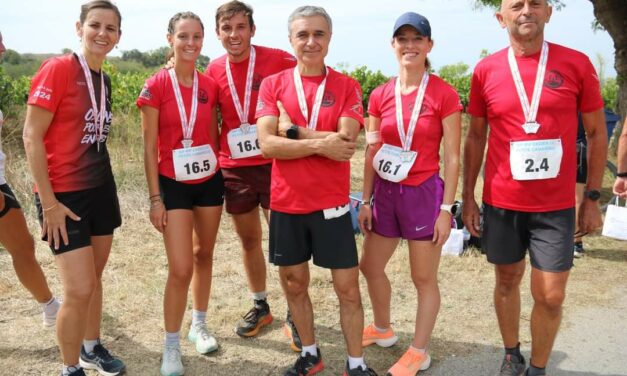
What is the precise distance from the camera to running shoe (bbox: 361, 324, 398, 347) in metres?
3.87

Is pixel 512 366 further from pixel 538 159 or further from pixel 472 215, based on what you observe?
pixel 538 159

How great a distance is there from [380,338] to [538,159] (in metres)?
1.68

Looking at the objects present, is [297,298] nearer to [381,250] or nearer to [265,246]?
[381,250]

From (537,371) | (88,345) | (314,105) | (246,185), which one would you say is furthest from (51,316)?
(537,371)

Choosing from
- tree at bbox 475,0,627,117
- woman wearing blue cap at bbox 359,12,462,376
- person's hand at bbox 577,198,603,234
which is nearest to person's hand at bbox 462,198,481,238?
woman wearing blue cap at bbox 359,12,462,376

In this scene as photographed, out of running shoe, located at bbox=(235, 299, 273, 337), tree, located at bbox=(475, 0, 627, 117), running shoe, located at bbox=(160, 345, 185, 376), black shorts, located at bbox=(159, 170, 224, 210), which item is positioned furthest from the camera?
tree, located at bbox=(475, 0, 627, 117)

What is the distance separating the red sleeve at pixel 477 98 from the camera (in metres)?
3.20

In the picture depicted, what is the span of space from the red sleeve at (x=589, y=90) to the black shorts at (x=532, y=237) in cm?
57

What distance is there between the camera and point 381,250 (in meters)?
3.52

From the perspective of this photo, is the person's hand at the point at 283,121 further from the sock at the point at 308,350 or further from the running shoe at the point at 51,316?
the running shoe at the point at 51,316

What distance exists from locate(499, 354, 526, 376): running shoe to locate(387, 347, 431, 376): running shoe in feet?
1.57

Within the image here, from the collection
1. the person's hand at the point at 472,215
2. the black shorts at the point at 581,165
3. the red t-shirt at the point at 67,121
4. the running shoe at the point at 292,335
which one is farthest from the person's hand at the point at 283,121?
the black shorts at the point at 581,165

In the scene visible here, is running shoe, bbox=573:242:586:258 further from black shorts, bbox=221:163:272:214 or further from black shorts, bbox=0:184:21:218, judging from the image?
black shorts, bbox=0:184:21:218

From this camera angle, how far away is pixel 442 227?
3.21m
